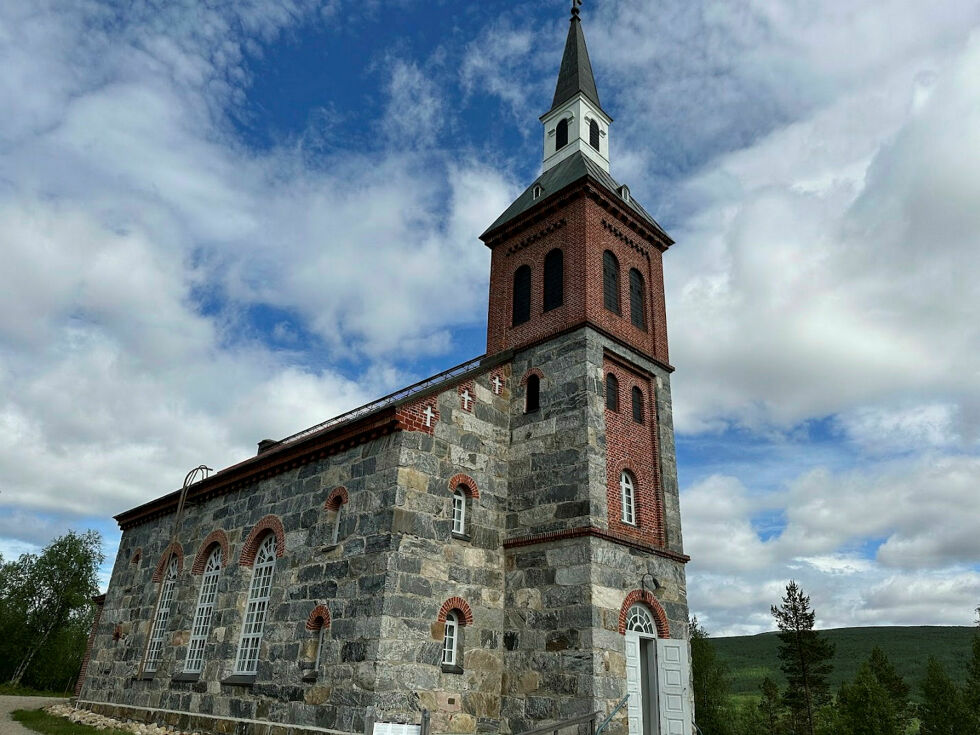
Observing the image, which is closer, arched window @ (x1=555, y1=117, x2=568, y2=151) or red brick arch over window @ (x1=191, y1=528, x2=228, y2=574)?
red brick arch over window @ (x1=191, y1=528, x2=228, y2=574)

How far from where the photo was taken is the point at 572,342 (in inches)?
714

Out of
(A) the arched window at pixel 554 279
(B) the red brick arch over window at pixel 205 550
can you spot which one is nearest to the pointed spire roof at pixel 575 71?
(A) the arched window at pixel 554 279

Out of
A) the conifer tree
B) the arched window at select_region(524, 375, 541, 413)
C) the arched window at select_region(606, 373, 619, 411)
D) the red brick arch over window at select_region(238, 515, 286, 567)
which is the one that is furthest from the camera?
the conifer tree

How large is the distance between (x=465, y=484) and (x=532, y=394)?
11.6 feet

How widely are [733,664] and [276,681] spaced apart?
103 m

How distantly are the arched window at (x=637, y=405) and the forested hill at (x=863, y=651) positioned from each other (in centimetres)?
7525

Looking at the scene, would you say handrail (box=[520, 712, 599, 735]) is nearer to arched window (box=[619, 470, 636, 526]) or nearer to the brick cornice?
the brick cornice

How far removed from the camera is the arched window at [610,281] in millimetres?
19594

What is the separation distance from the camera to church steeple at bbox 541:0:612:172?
23.8 meters

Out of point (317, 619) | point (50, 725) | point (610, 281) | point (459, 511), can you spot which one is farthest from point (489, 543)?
point (50, 725)

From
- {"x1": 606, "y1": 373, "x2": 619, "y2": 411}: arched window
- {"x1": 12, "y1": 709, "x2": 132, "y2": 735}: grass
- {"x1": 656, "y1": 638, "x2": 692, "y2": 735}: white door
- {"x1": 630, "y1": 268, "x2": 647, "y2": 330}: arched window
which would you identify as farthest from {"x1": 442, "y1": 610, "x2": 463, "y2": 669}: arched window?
{"x1": 630, "y1": 268, "x2": 647, "y2": 330}: arched window

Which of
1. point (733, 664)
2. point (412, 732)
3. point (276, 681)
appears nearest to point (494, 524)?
point (412, 732)

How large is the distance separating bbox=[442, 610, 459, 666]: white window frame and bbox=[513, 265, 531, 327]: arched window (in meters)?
8.93

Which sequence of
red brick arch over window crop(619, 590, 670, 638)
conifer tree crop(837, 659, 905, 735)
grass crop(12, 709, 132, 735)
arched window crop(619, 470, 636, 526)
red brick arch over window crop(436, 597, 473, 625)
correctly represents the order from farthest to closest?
conifer tree crop(837, 659, 905, 735) < grass crop(12, 709, 132, 735) < arched window crop(619, 470, 636, 526) < red brick arch over window crop(619, 590, 670, 638) < red brick arch over window crop(436, 597, 473, 625)
